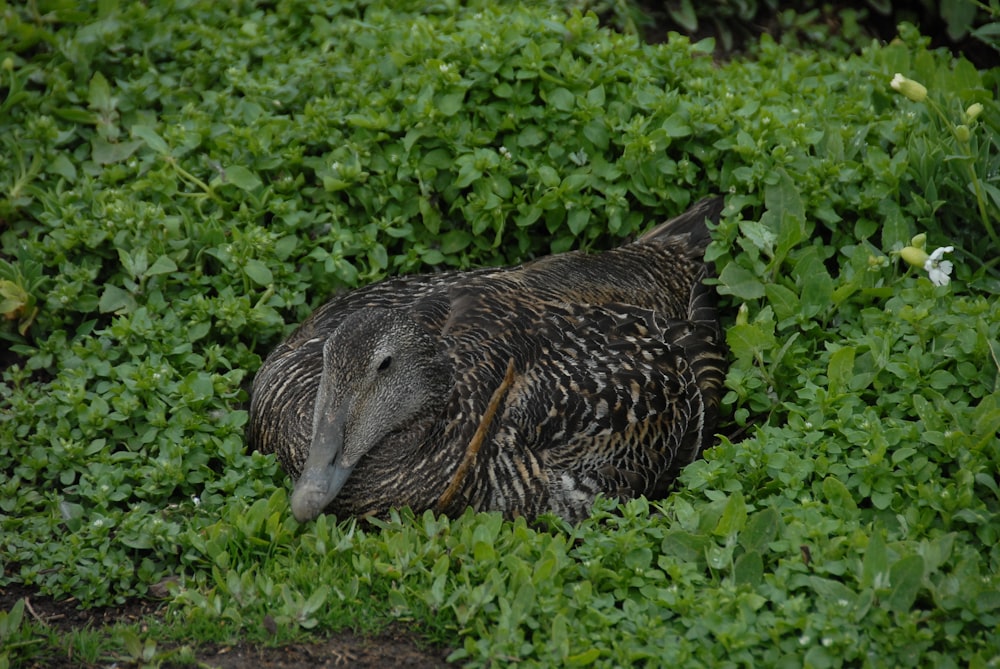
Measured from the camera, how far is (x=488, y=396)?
438 centimetres

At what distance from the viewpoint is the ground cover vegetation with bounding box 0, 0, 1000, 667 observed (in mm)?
3654

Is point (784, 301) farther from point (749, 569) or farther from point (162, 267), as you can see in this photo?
point (162, 267)

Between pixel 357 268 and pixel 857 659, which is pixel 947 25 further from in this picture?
pixel 857 659

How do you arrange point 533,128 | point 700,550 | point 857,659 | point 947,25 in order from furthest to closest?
point 947,25 < point 533,128 < point 700,550 < point 857,659

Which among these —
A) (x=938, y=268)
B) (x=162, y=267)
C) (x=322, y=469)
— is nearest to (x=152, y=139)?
(x=162, y=267)

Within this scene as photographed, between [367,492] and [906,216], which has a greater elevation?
[906,216]

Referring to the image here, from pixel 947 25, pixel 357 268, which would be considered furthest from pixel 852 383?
pixel 947 25

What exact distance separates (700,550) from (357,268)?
90.5 inches

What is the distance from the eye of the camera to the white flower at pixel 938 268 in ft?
14.9

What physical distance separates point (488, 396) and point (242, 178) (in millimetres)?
1739

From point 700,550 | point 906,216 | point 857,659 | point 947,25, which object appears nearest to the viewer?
point 857,659

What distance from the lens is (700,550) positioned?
3.79 m

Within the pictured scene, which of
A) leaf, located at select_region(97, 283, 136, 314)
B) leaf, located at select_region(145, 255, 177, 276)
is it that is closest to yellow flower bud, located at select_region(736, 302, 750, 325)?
leaf, located at select_region(145, 255, 177, 276)

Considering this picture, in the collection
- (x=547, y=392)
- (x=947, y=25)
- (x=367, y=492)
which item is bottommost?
(x=367, y=492)
